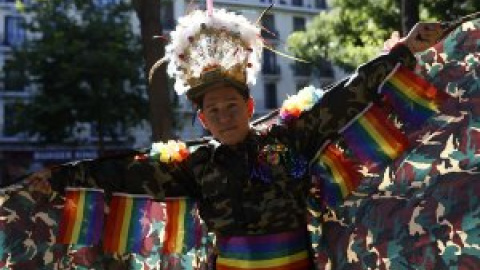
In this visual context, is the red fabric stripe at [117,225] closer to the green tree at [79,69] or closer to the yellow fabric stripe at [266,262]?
the yellow fabric stripe at [266,262]

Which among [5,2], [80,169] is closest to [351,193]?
[80,169]

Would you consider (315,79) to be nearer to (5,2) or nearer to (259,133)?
(5,2)

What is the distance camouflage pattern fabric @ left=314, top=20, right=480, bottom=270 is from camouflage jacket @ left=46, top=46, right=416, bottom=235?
22 centimetres

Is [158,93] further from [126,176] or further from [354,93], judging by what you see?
[354,93]

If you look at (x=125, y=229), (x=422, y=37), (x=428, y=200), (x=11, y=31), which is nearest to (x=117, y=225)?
(x=125, y=229)

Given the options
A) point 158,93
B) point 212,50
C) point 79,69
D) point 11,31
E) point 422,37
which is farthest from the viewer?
point 11,31

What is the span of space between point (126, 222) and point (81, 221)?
7.8 inches

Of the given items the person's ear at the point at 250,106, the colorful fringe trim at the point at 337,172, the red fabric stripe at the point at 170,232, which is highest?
the person's ear at the point at 250,106

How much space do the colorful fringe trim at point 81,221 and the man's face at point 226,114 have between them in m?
0.66

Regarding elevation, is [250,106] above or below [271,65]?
below

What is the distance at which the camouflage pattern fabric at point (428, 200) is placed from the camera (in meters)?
2.81

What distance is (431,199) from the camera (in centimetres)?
288

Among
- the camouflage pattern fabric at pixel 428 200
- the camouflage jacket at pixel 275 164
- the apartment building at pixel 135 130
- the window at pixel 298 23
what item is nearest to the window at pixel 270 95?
the apartment building at pixel 135 130

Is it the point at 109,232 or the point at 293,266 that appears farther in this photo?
the point at 109,232
